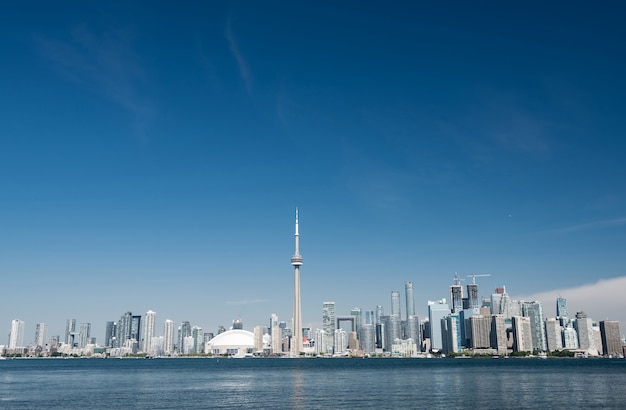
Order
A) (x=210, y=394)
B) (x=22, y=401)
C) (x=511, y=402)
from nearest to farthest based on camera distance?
(x=511, y=402) → (x=22, y=401) → (x=210, y=394)

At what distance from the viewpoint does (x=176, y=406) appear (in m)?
80.8

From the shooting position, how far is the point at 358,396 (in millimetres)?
93375

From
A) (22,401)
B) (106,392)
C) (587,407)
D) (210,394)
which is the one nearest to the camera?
(587,407)

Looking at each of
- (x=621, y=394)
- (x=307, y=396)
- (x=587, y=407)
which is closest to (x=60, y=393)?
(x=307, y=396)

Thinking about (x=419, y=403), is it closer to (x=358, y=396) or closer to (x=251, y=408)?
(x=358, y=396)

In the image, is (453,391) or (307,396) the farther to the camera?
(453,391)

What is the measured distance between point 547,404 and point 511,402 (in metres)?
4.74

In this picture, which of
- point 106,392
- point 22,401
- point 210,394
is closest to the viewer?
point 22,401

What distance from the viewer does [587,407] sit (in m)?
74.9

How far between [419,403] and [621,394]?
1438 inches

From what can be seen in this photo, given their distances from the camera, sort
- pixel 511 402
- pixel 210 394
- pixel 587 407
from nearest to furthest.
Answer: pixel 587 407, pixel 511 402, pixel 210 394

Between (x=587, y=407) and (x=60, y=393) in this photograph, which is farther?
(x=60, y=393)

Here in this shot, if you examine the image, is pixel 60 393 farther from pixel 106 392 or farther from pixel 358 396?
pixel 358 396

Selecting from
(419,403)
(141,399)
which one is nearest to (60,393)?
(141,399)
